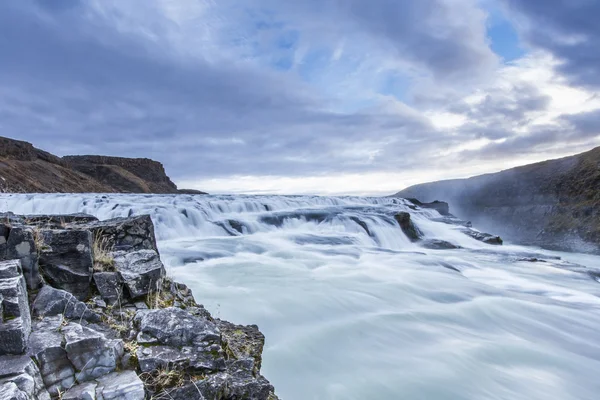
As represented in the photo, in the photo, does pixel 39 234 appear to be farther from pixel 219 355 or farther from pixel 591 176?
pixel 591 176

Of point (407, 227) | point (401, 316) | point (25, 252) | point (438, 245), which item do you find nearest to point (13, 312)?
point (25, 252)

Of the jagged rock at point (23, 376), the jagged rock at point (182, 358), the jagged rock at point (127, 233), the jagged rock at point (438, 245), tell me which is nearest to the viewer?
the jagged rock at point (23, 376)

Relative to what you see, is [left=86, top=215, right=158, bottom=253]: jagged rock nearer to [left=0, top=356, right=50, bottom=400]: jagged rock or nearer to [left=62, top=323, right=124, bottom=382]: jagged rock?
[left=62, top=323, right=124, bottom=382]: jagged rock

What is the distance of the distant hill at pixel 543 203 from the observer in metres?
24.3

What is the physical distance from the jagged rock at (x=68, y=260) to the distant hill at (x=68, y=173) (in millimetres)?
50355

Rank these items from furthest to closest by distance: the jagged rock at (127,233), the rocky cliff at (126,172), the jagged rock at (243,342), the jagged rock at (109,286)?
the rocky cliff at (126,172) < the jagged rock at (127,233) < the jagged rock at (109,286) < the jagged rock at (243,342)

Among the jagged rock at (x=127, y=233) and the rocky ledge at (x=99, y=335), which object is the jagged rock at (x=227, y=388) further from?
the jagged rock at (x=127, y=233)

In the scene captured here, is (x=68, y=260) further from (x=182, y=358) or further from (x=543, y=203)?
(x=543, y=203)

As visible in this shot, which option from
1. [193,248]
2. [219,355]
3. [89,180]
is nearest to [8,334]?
[219,355]

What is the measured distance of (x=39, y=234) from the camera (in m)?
4.04

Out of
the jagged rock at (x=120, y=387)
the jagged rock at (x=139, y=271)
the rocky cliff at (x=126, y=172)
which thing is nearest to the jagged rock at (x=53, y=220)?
the jagged rock at (x=139, y=271)

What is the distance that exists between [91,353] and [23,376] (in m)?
0.47

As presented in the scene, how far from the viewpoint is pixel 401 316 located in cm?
795

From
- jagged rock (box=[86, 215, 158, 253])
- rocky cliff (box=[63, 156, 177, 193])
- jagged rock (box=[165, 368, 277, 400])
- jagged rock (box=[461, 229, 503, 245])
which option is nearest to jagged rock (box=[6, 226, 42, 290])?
jagged rock (box=[86, 215, 158, 253])
